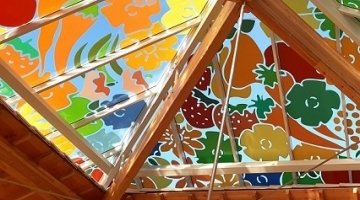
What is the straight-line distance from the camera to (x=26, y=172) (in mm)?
6945

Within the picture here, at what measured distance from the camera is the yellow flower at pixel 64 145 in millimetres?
7332

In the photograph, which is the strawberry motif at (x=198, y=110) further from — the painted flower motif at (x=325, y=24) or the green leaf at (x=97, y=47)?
the painted flower motif at (x=325, y=24)

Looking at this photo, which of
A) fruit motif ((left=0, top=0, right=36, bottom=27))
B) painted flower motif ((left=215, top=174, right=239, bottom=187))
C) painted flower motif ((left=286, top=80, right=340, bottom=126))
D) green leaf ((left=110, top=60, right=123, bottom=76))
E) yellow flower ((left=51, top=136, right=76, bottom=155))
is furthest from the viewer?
painted flower motif ((left=215, top=174, right=239, bottom=187))

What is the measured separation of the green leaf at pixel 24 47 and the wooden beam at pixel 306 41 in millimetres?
1991

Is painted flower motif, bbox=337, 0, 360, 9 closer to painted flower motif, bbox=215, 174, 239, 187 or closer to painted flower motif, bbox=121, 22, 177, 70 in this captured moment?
painted flower motif, bbox=121, 22, 177, 70

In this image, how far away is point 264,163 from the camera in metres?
7.72

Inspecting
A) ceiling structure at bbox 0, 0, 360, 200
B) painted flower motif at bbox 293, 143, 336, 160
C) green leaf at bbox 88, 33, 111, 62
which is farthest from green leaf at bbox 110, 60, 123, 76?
painted flower motif at bbox 293, 143, 336, 160

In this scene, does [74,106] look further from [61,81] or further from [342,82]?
[342,82]

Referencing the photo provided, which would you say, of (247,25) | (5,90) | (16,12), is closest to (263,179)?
(247,25)

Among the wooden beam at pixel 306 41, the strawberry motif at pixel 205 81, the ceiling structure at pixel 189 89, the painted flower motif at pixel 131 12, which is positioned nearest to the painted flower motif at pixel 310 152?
the ceiling structure at pixel 189 89

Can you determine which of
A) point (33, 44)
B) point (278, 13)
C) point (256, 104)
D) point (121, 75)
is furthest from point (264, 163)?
point (33, 44)

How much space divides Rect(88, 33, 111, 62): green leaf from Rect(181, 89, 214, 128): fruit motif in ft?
4.70

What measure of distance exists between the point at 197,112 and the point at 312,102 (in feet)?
4.39

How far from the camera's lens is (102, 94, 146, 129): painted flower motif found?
7.34 metres
